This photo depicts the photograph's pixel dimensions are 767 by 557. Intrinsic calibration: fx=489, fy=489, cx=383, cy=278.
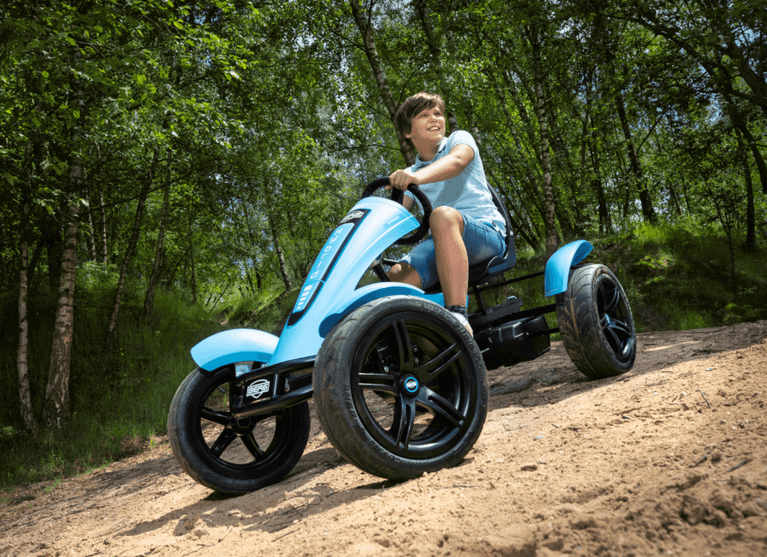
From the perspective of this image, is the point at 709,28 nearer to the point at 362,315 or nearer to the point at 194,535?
the point at 362,315

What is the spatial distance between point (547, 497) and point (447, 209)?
5.31ft

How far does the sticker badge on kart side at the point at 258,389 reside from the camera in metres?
2.15

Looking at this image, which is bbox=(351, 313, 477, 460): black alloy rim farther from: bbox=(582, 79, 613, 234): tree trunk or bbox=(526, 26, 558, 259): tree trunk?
bbox=(582, 79, 613, 234): tree trunk

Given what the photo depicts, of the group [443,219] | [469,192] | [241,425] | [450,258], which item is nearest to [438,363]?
[450,258]

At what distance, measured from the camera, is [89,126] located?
6121 millimetres

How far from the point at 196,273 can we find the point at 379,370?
19.0 m

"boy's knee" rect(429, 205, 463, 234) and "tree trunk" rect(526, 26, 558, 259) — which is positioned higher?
"tree trunk" rect(526, 26, 558, 259)

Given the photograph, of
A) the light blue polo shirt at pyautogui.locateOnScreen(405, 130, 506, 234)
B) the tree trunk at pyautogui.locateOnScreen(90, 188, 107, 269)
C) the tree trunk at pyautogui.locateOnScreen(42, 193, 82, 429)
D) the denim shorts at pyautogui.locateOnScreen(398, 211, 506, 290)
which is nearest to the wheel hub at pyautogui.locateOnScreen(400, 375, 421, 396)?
the denim shorts at pyautogui.locateOnScreen(398, 211, 506, 290)

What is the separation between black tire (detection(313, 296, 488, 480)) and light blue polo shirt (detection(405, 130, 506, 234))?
1185 mm

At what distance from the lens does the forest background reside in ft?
19.2

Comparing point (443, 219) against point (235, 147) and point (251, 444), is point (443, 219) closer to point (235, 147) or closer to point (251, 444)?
point (251, 444)

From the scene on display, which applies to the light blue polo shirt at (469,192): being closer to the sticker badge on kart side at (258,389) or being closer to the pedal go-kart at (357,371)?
the pedal go-kart at (357,371)

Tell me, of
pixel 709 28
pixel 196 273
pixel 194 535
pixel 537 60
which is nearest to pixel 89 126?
pixel 194 535

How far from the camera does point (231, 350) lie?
8.26 feet
